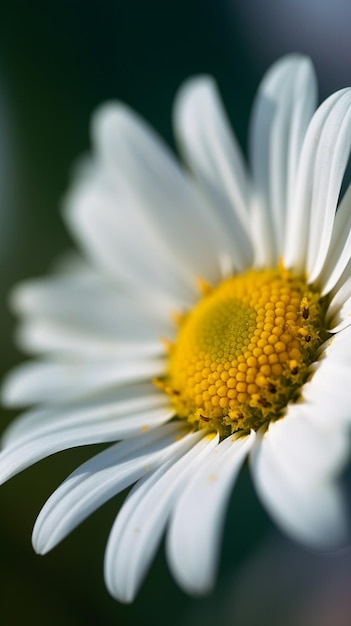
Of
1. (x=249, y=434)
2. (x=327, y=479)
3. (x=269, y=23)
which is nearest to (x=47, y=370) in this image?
(x=249, y=434)

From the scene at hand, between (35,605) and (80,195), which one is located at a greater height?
(80,195)

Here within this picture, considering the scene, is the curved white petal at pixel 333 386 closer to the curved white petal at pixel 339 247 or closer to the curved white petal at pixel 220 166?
the curved white petal at pixel 339 247

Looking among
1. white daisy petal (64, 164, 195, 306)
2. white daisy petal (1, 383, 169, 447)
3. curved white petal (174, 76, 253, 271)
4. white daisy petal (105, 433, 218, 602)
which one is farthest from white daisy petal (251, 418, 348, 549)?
white daisy petal (64, 164, 195, 306)

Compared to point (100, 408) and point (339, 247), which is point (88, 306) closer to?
point (100, 408)

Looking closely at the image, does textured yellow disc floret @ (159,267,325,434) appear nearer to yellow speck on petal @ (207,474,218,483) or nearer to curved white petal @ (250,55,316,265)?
curved white petal @ (250,55,316,265)

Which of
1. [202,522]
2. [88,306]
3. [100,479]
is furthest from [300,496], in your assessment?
[88,306]

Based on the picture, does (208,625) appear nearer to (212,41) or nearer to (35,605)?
(35,605)

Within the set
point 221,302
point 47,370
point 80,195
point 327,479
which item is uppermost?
point 80,195

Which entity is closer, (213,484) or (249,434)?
(213,484)
